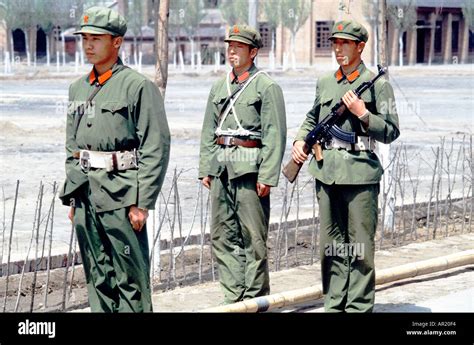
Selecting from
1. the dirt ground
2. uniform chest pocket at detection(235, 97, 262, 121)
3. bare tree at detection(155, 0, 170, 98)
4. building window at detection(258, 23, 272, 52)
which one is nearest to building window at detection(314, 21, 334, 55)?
building window at detection(258, 23, 272, 52)

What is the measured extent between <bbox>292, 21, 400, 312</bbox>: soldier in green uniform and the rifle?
36 millimetres

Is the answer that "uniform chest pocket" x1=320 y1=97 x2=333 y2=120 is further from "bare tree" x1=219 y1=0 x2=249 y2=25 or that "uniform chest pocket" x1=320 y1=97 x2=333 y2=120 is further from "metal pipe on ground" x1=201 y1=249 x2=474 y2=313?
"bare tree" x1=219 y1=0 x2=249 y2=25

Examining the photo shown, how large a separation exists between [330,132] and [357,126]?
0.17 metres

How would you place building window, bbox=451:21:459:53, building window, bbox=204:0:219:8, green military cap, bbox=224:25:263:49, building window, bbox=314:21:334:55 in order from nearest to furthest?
green military cap, bbox=224:25:263:49 → building window, bbox=314:21:334:55 → building window, bbox=451:21:459:53 → building window, bbox=204:0:219:8

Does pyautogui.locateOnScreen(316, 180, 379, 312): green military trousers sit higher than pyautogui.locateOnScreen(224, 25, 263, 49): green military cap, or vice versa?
pyautogui.locateOnScreen(224, 25, 263, 49): green military cap

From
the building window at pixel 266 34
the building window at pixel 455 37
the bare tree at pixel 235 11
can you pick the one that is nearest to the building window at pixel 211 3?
the building window at pixel 266 34

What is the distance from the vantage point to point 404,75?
5178 cm

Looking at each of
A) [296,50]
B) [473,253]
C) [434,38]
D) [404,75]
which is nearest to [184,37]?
[296,50]

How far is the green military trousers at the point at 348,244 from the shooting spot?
Result: 7367mm

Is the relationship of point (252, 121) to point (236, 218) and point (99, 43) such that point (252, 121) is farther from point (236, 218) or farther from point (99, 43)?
point (99, 43)

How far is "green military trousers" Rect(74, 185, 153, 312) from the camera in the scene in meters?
6.30

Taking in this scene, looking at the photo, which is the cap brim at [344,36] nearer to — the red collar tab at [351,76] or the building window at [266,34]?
the red collar tab at [351,76]
